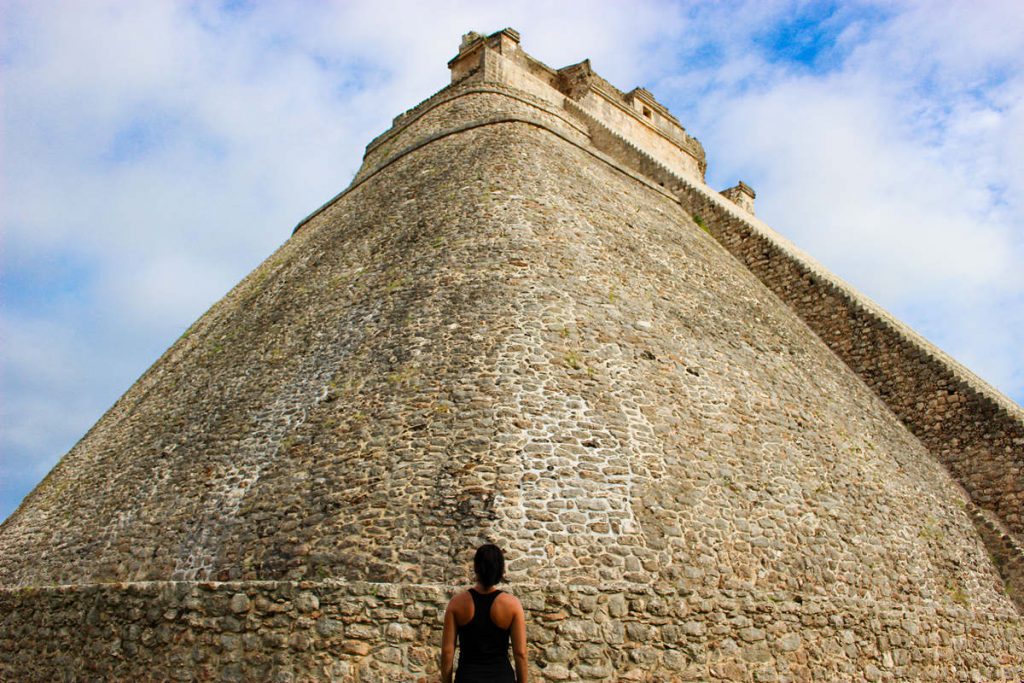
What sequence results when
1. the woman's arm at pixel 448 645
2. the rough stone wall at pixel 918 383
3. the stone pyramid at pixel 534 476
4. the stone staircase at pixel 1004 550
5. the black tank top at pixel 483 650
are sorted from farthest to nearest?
the rough stone wall at pixel 918 383 < the stone staircase at pixel 1004 550 < the stone pyramid at pixel 534 476 < the woman's arm at pixel 448 645 < the black tank top at pixel 483 650

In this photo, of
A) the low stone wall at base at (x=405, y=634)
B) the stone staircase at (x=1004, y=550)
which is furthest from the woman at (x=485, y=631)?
the stone staircase at (x=1004, y=550)

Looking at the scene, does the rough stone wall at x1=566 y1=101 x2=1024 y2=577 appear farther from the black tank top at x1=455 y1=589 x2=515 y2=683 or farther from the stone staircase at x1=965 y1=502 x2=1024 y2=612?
the black tank top at x1=455 y1=589 x2=515 y2=683

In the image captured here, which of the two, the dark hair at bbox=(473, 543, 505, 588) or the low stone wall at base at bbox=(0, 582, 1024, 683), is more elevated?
the dark hair at bbox=(473, 543, 505, 588)

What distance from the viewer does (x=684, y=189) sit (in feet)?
53.6

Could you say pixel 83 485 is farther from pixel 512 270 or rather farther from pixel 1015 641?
pixel 1015 641

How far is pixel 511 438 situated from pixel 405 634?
2223mm

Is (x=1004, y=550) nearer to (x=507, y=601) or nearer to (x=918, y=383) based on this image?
(x=918, y=383)

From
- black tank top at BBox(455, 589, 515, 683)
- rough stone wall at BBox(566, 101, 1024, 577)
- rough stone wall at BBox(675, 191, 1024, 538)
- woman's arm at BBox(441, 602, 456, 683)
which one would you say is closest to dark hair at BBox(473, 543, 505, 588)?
black tank top at BBox(455, 589, 515, 683)

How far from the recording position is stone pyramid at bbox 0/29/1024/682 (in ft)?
20.1

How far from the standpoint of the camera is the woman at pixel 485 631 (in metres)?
3.59

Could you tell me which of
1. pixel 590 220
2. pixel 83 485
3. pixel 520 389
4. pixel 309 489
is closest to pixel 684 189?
pixel 590 220

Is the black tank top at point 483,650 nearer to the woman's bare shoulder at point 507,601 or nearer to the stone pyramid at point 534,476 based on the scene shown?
the woman's bare shoulder at point 507,601

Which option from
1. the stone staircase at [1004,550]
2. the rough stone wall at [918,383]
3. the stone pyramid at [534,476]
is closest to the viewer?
the stone pyramid at [534,476]

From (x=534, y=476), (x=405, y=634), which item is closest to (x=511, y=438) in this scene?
(x=534, y=476)
